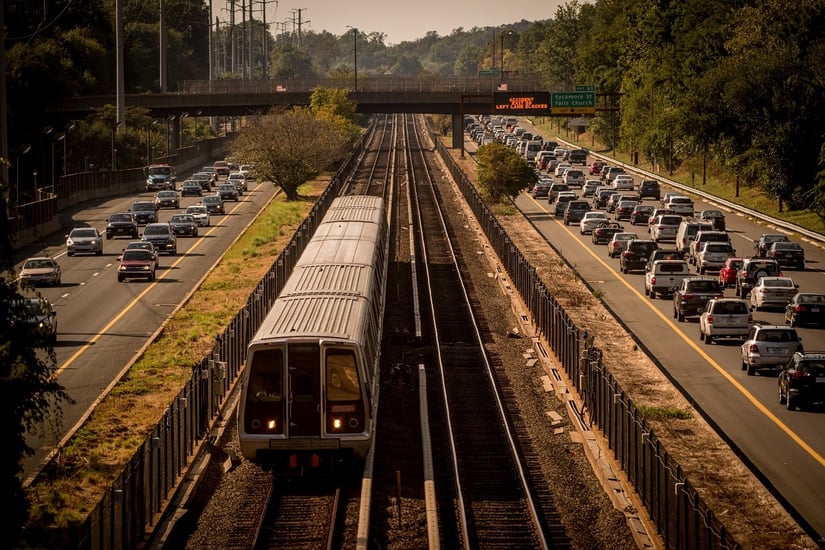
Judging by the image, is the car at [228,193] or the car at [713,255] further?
the car at [228,193]

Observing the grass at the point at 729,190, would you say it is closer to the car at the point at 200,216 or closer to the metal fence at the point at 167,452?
the car at the point at 200,216

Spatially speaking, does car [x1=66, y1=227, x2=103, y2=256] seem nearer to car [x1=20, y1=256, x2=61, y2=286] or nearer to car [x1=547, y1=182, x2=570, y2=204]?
car [x1=20, y1=256, x2=61, y2=286]

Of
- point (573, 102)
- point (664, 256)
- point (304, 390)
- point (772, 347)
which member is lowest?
point (772, 347)

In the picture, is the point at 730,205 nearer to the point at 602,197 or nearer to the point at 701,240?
the point at 602,197

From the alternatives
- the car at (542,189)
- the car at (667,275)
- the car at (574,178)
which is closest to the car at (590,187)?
the car at (542,189)

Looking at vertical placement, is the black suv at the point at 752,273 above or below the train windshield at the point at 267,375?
below

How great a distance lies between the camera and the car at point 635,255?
59188mm

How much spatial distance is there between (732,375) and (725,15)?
7911 centimetres

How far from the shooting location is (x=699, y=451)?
28.5 m

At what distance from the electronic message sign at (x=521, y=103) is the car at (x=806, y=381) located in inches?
3346

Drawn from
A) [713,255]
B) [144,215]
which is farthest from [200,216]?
[713,255]

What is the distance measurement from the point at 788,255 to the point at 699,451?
33.0 metres

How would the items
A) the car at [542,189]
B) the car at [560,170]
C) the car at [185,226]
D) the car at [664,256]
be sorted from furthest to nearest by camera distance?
1. the car at [560,170]
2. the car at [542,189]
3. the car at [185,226]
4. the car at [664,256]

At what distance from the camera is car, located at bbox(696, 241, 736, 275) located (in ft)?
188
